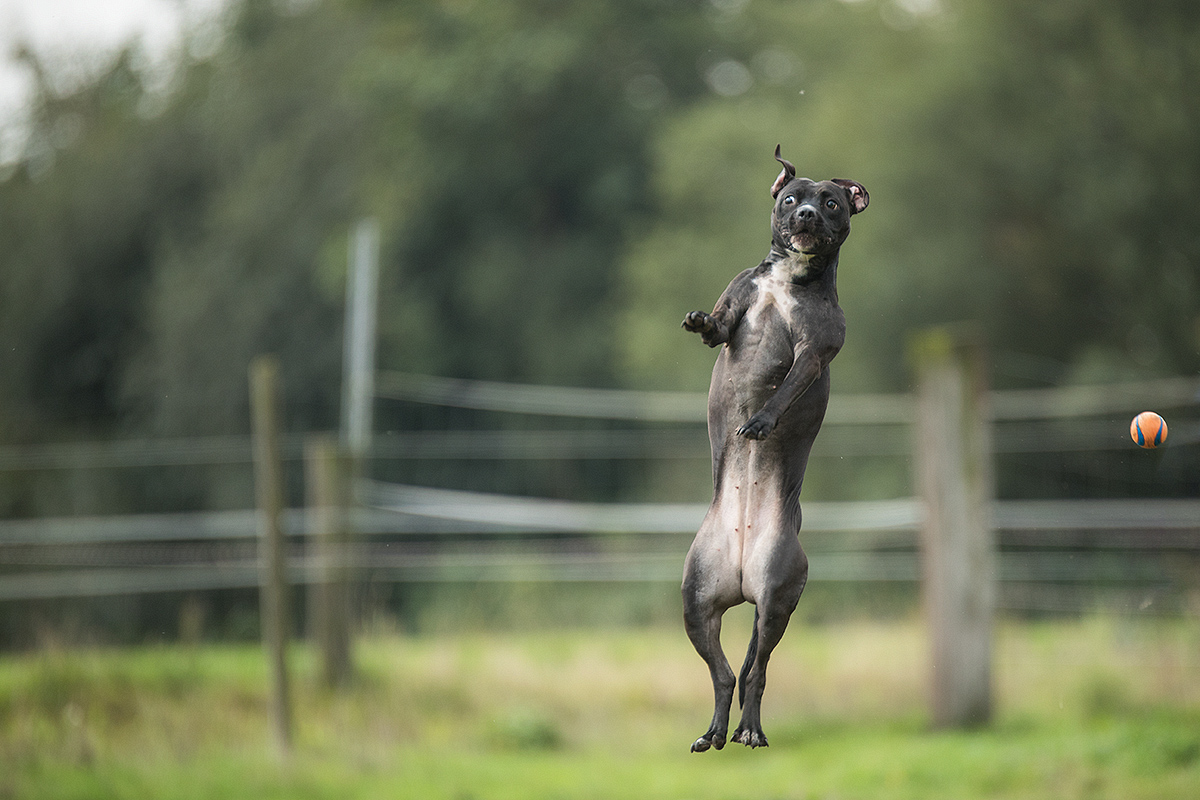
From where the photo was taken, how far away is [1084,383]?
15.7 meters

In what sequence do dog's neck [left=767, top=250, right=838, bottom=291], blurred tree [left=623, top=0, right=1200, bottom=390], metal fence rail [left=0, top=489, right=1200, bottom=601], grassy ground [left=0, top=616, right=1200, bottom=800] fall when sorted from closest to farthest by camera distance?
dog's neck [left=767, top=250, right=838, bottom=291]
grassy ground [left=0, top=616, right=1200, bottom=800]
metal fence rail [left=0, top=489, right=1200, bottom=601]
blurred tree [left=623, top=0, right=1200, bottom=390]

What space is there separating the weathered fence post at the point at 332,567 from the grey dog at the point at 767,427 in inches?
309

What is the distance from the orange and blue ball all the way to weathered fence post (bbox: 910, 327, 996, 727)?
497cm

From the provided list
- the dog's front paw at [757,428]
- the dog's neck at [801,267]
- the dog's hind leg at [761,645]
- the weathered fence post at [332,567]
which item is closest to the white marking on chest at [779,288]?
the dog's neck at [801,267]

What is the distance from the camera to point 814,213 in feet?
3.90

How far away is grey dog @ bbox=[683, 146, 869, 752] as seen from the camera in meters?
1.17

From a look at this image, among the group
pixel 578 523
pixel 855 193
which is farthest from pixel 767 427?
pixel 578 523

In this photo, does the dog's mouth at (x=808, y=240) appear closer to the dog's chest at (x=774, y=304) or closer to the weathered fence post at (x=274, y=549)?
the dog's chest at (x=774, y=304)

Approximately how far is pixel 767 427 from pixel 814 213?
22 cm

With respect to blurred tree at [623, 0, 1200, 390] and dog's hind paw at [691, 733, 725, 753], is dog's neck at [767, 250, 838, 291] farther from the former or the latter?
blurred tree at [623, 0, 1200, 390]

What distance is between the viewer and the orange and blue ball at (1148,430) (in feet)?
5.84

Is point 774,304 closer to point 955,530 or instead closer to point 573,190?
point 955,530

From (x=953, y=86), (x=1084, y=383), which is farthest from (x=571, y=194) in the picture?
(x=1084, y=383)

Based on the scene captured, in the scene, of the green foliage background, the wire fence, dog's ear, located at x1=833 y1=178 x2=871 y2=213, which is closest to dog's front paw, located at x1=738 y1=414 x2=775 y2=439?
dog's ear, located at x1=833 y1=178 x2=871 y2=213
